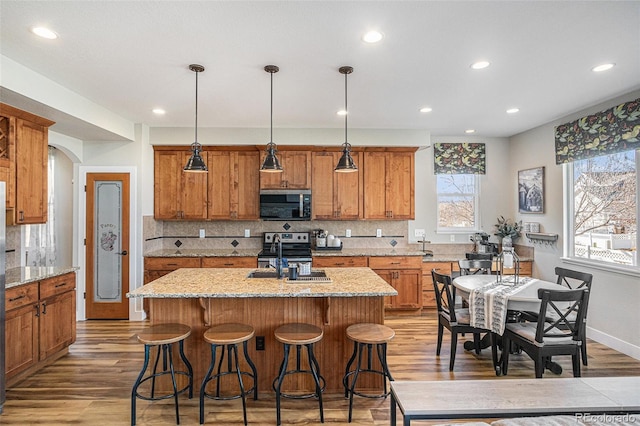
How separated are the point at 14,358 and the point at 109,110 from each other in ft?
9.16

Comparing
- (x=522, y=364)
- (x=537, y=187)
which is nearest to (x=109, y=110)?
(x=522, y=364)

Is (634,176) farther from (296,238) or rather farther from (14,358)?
(14,358)

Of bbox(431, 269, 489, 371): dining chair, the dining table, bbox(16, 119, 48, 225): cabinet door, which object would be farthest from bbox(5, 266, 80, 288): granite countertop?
the dining table

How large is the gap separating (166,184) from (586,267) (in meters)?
5.66

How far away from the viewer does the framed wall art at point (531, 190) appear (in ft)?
16.2

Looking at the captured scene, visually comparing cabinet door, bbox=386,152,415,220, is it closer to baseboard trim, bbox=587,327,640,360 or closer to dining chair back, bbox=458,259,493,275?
dining chair back, bbox=458,259,493,275

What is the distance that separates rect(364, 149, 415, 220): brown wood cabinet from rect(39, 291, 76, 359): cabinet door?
3.83 m

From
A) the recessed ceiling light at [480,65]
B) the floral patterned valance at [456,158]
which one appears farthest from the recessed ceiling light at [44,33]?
the floral patterned valance at [456,158]

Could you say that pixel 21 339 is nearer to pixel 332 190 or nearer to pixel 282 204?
pixel 282 204

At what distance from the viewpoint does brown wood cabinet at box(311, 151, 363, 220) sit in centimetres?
521

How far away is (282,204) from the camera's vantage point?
508cm

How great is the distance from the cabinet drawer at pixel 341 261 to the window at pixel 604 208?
2.69 metres

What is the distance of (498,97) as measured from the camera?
377cm

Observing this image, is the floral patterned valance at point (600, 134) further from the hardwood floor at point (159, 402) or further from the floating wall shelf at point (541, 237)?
the hardwood floor at point (159, 402)
